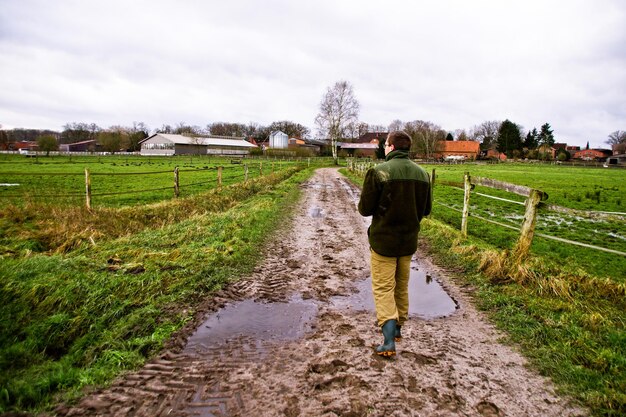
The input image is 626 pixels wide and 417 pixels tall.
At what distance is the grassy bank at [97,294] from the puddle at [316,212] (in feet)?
9.93

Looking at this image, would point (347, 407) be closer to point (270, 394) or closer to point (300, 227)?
point (270, 394)

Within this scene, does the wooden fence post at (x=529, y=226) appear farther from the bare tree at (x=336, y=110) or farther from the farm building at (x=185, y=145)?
the farm building at (x=185, y=145)

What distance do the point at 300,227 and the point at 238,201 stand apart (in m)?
5.03

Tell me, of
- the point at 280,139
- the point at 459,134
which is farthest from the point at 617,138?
the point at 280,139

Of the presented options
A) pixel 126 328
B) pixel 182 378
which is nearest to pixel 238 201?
pixel 126 328

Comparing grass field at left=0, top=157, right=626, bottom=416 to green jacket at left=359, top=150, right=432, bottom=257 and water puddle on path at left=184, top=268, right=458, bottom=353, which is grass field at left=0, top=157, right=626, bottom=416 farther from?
green jacket at left=359, top=150, right=432, bottom=257

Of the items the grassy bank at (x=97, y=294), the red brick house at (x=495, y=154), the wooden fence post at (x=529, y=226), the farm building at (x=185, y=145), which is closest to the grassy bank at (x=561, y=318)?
the wooden fence post at (x=529, y=226)

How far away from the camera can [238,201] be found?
13.9 meters

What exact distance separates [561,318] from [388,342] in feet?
7.97

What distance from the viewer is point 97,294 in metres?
4.52

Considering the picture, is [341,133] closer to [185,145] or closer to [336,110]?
[336,110]

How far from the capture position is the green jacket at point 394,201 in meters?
3.46

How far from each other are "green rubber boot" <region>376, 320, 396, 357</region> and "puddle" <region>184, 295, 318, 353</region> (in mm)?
939

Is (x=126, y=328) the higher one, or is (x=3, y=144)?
(x=3, y=144)
